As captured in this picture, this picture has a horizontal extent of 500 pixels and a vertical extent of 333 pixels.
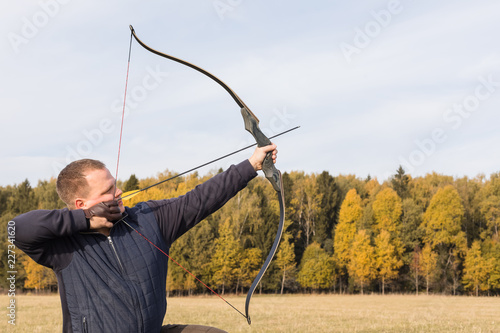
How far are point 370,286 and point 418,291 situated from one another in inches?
178

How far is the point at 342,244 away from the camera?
41.8 metres

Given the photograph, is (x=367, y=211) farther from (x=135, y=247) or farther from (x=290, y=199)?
(x=135, y=247)

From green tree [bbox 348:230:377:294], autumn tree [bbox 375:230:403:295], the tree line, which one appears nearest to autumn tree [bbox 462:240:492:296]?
the tree line

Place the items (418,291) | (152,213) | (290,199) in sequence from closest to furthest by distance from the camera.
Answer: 1. (152,213)
2. (418,291)
3. (290,199)

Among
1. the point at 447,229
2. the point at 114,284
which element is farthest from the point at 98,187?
the point at 447,229

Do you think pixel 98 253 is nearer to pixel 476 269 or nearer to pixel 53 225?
pixel 53 225

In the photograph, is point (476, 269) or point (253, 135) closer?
point (253, 135)

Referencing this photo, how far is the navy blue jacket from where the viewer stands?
7.86ft

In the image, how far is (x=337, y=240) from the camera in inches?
1671

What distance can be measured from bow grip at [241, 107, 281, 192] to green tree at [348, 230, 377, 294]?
37.1 meters

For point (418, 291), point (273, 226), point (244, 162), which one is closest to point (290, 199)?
point (273, 226)

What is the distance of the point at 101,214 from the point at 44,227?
267 millimetres

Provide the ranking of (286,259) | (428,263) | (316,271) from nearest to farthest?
(428,263) → (286,259) → (316,271)

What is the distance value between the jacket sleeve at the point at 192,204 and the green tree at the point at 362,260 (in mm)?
37638
